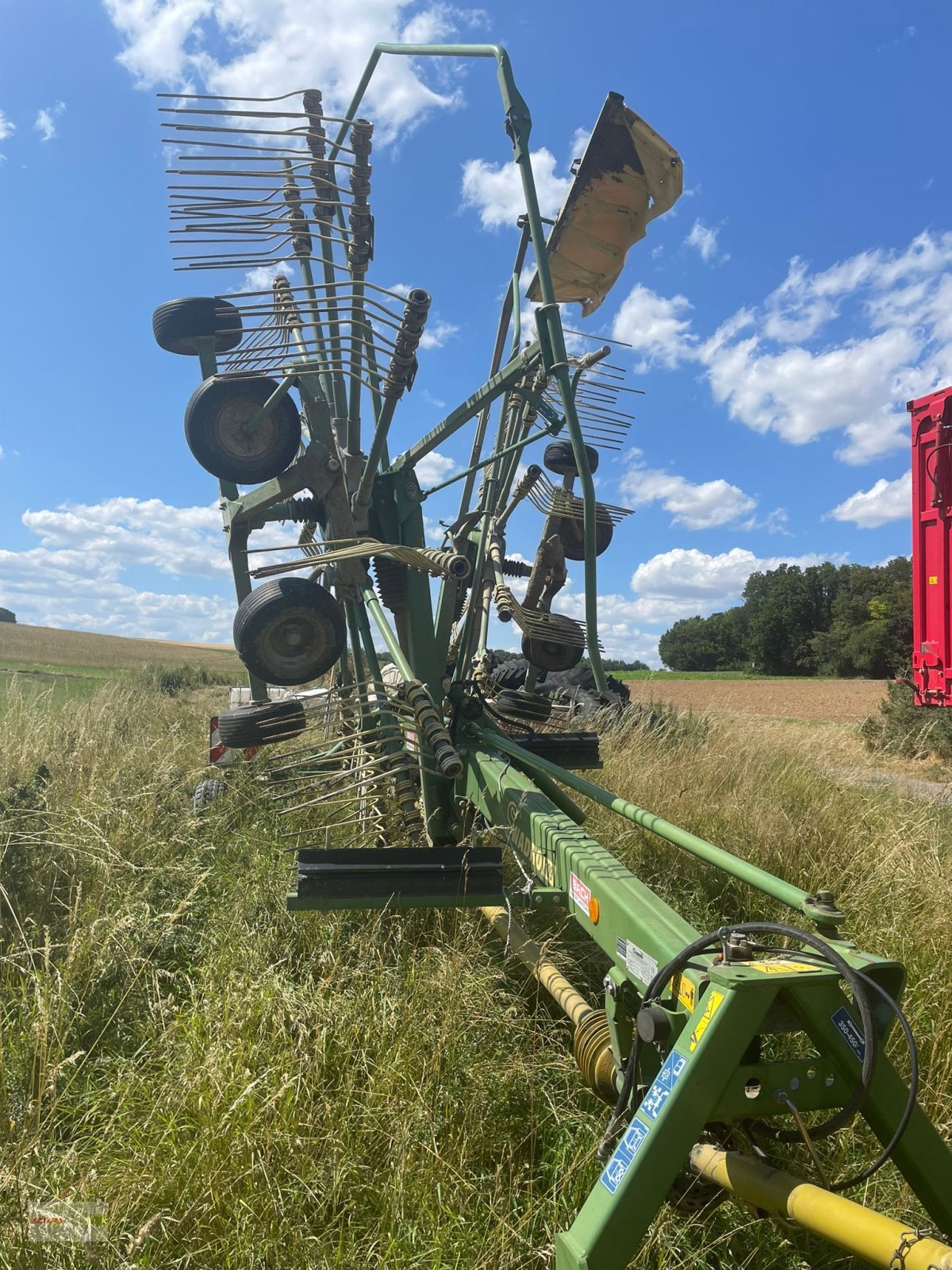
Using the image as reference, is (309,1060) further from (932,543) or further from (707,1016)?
(932,543)

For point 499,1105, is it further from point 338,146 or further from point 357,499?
point 338,146

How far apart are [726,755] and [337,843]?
3701 millimetres

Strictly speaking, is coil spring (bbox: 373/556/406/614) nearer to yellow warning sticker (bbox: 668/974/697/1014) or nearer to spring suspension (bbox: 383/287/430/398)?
spring suspension (bbox: 383/287/430/398)

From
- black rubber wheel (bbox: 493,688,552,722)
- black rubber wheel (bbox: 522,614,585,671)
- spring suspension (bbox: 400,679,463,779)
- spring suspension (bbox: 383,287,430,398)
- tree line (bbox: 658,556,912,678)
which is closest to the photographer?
spring suspension (bbox: 400,679,463,779)

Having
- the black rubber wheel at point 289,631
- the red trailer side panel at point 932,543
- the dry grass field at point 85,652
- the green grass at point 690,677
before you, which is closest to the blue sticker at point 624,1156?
the black rubber wheel at point 289,631

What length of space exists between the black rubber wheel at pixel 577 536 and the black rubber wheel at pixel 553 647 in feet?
3.67

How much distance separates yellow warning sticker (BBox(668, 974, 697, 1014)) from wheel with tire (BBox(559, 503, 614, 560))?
3.82 meters

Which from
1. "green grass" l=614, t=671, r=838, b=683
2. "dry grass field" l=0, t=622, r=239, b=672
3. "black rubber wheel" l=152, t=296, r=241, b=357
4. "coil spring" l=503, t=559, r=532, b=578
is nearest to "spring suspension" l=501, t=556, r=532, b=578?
"coil spring" l=503, t=559, r=532, b=578

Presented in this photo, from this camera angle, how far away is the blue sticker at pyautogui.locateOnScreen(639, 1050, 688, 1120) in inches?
63.2

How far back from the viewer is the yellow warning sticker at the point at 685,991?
5.86 ft

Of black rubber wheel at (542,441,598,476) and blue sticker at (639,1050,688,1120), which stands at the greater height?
black rubber wheel at (542,441,598,476)

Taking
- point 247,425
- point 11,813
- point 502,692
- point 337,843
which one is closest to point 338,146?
point 247,425

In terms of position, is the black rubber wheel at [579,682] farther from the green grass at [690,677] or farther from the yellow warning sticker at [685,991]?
the green grass at [690,677]

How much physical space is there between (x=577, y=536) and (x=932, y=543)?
4255 mm
